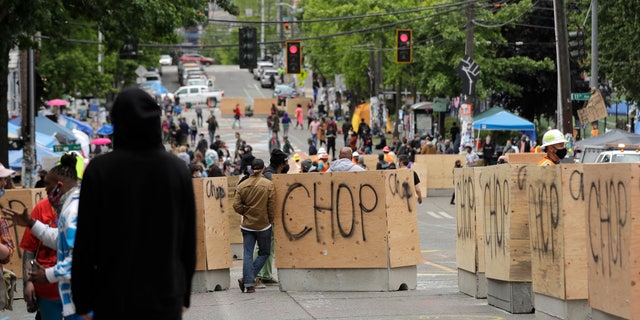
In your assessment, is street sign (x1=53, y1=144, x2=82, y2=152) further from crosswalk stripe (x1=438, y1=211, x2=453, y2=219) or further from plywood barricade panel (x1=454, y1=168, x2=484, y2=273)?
plywood barricade panel (x1=454, y1=168, x2=484, y2=273)

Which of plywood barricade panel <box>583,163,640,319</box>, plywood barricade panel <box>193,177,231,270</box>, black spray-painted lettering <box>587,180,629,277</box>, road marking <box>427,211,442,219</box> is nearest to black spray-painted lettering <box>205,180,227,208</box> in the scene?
plywood barricade panel <box>193,177,231,270</box>

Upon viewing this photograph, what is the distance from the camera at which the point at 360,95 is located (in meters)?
82.1

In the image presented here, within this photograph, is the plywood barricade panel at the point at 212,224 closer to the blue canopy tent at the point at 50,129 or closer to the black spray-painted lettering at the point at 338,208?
the black spray-painted lettering at the point at 338,208

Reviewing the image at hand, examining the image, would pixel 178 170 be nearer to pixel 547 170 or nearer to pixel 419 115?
pixel 547 170

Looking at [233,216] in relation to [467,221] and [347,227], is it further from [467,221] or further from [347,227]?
[467,221]

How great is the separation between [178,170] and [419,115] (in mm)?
53012

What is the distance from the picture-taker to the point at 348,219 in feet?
46.5

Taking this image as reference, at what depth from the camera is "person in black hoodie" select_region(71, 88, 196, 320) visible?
17.8ft

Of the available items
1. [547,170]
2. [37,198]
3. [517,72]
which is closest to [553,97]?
[517,72]

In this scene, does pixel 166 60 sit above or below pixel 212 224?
above

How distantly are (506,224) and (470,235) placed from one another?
1.57 m

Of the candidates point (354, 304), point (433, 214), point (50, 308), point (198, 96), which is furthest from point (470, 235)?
point (198, 96)

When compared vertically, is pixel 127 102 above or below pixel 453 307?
above

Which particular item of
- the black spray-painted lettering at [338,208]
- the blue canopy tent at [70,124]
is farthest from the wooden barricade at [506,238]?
the blue canopy tent at [70,124]
